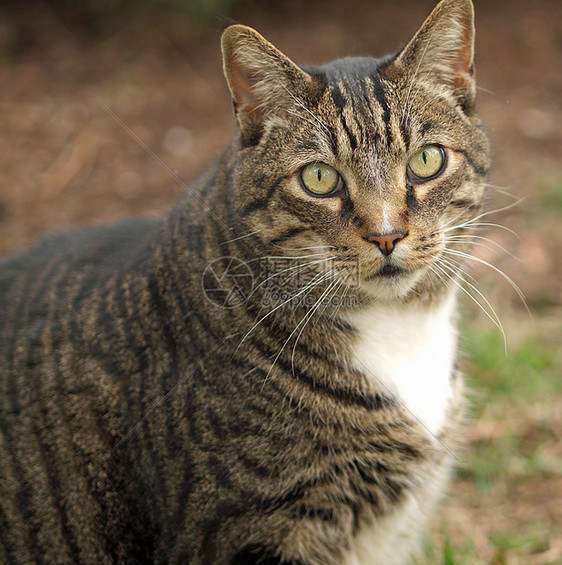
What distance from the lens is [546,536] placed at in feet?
8.59

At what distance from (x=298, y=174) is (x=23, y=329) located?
1.08 meters

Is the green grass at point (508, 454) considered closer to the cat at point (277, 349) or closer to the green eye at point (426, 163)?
the cat at point (277, 349)

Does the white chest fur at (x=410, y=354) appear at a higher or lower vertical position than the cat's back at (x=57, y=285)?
lower

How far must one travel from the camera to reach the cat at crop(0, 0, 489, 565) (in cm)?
190

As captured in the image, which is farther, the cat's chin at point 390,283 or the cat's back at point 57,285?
the cat's back at point 57,285

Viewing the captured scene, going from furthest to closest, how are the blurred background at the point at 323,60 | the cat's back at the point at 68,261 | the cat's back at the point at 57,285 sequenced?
the blurred background at the point at 323,60 < the cat's back at the point at 68,261 < the cat's back at the point at 57,285

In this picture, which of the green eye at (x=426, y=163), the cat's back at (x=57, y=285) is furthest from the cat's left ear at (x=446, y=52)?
the cat's back at (x=57, y=285)

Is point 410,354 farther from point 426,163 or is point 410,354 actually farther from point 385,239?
point 426,163

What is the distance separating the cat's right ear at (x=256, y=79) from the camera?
190 cm

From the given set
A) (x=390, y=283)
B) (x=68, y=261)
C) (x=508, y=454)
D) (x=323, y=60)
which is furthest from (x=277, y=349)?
(x=323, y=60)

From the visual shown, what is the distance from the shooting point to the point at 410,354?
2127 millimetres

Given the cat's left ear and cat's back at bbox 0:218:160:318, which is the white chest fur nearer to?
the cat's left ear

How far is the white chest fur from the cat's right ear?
65 cm

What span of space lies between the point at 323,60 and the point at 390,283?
4.34 metres
